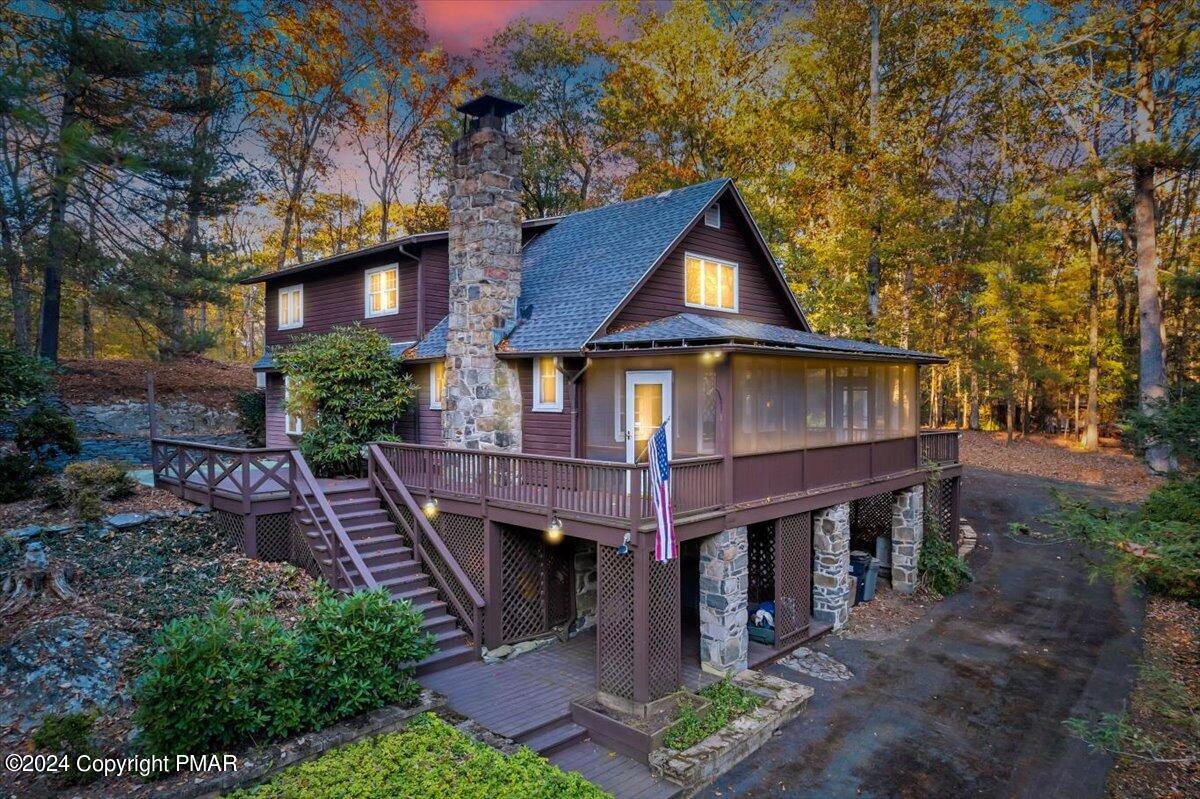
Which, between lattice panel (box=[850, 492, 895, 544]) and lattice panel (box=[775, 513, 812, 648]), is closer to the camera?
lattice panel (box=[775, 513, 812, 648])

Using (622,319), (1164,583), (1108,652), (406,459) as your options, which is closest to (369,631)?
(406,459)

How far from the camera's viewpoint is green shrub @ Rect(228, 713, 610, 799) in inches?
261

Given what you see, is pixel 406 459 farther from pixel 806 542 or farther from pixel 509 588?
pixel 806 542

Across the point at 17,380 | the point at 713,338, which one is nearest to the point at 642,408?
the point at 713,338

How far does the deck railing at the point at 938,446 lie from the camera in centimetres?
1670

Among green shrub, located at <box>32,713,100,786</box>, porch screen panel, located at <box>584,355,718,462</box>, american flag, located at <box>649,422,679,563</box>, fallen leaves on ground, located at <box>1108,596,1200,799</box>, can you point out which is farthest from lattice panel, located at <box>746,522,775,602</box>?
green shrub, located at <box>32,713,100,786</box>

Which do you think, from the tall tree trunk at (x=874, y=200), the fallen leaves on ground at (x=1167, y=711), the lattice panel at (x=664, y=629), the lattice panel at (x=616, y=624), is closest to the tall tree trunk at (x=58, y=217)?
the lattice panel at (x=616, y=624)

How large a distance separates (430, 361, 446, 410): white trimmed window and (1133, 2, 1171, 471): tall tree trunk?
1899cm

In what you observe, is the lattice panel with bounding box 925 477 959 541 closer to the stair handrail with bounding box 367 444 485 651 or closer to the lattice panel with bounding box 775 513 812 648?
the lattice panel with bounding box 775 513 812 648

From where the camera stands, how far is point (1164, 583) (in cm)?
1405

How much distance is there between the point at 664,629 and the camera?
971 centimetres

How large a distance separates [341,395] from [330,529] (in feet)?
13.9

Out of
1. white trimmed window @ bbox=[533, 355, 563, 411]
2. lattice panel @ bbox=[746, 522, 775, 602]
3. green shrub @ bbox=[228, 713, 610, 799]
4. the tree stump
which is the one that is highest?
white trimmed window @ bbox=[533, 355, 563, 411]

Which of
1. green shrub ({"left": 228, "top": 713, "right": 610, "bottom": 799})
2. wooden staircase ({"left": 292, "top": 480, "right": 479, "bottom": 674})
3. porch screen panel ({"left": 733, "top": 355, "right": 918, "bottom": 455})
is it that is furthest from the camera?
porch screen panel ({"left": 733, "top": 355, "right": 918, "bottom": 455})
